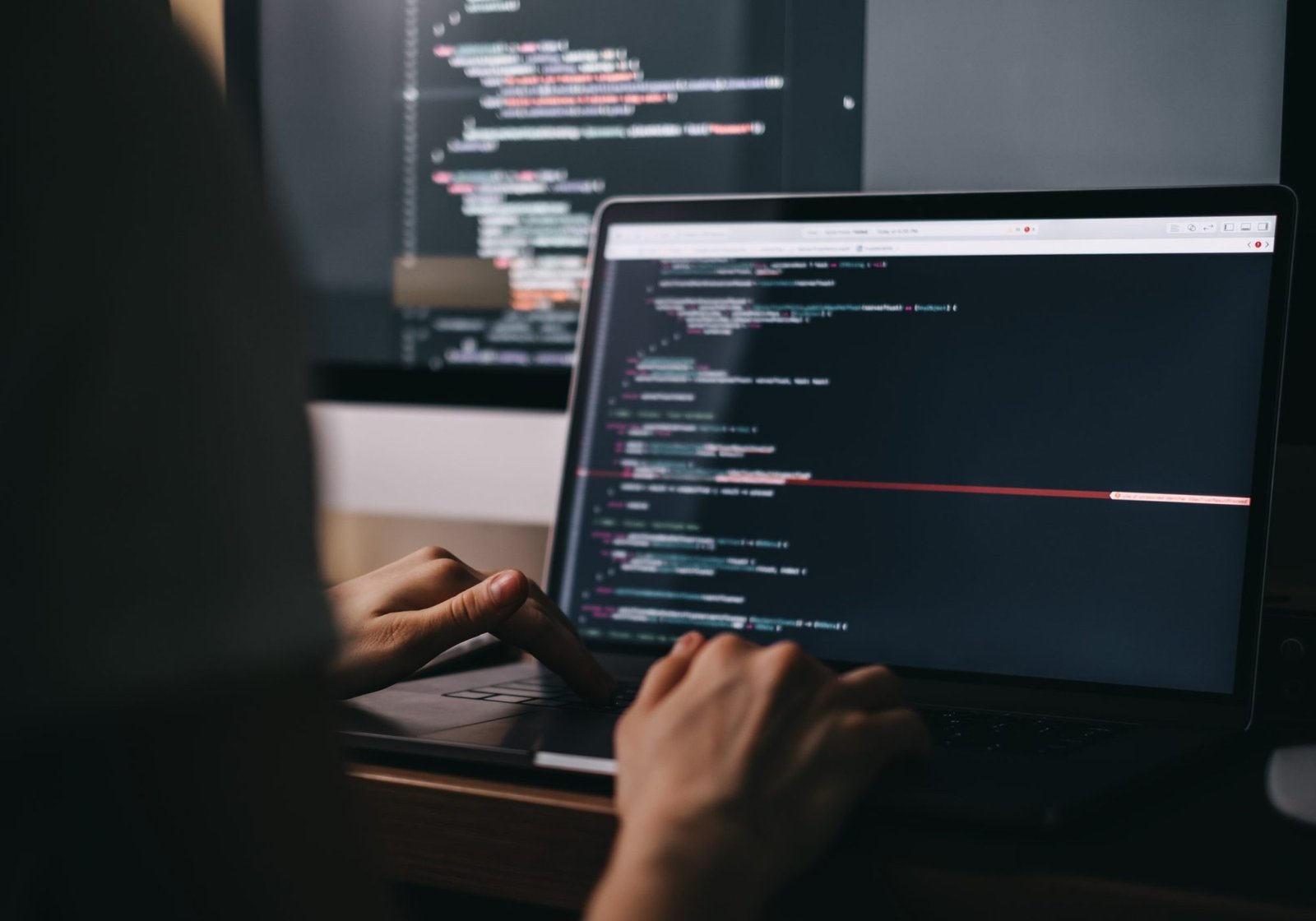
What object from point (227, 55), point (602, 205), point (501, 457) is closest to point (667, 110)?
point (602, 205)

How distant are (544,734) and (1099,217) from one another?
0.51 meters

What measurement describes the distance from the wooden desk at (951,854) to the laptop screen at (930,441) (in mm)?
160

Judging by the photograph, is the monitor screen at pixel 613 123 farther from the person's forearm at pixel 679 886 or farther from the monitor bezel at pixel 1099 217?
the person's forearm at pixel 679 886

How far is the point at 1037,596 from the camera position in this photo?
0.77 metres

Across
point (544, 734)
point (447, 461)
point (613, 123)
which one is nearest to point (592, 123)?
point (613, 123)

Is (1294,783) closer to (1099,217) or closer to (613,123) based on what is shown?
(1099,217)

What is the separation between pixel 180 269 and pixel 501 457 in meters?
0.81

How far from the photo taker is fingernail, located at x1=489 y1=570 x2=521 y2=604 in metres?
0.72

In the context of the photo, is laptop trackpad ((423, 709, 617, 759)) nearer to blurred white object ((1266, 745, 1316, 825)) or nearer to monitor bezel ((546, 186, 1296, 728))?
monitor bezel ((546, 186, 1296, 728))

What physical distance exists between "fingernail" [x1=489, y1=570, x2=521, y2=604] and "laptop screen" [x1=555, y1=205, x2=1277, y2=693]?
0.19m

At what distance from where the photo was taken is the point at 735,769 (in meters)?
0.48

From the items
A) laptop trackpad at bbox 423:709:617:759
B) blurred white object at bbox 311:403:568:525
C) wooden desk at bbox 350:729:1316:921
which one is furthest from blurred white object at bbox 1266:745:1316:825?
blurred white object at bbox 311:403:568:525

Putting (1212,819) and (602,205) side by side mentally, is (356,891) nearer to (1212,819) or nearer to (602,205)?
(1212,819)

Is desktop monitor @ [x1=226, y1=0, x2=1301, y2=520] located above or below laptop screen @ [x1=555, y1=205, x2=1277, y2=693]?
above
